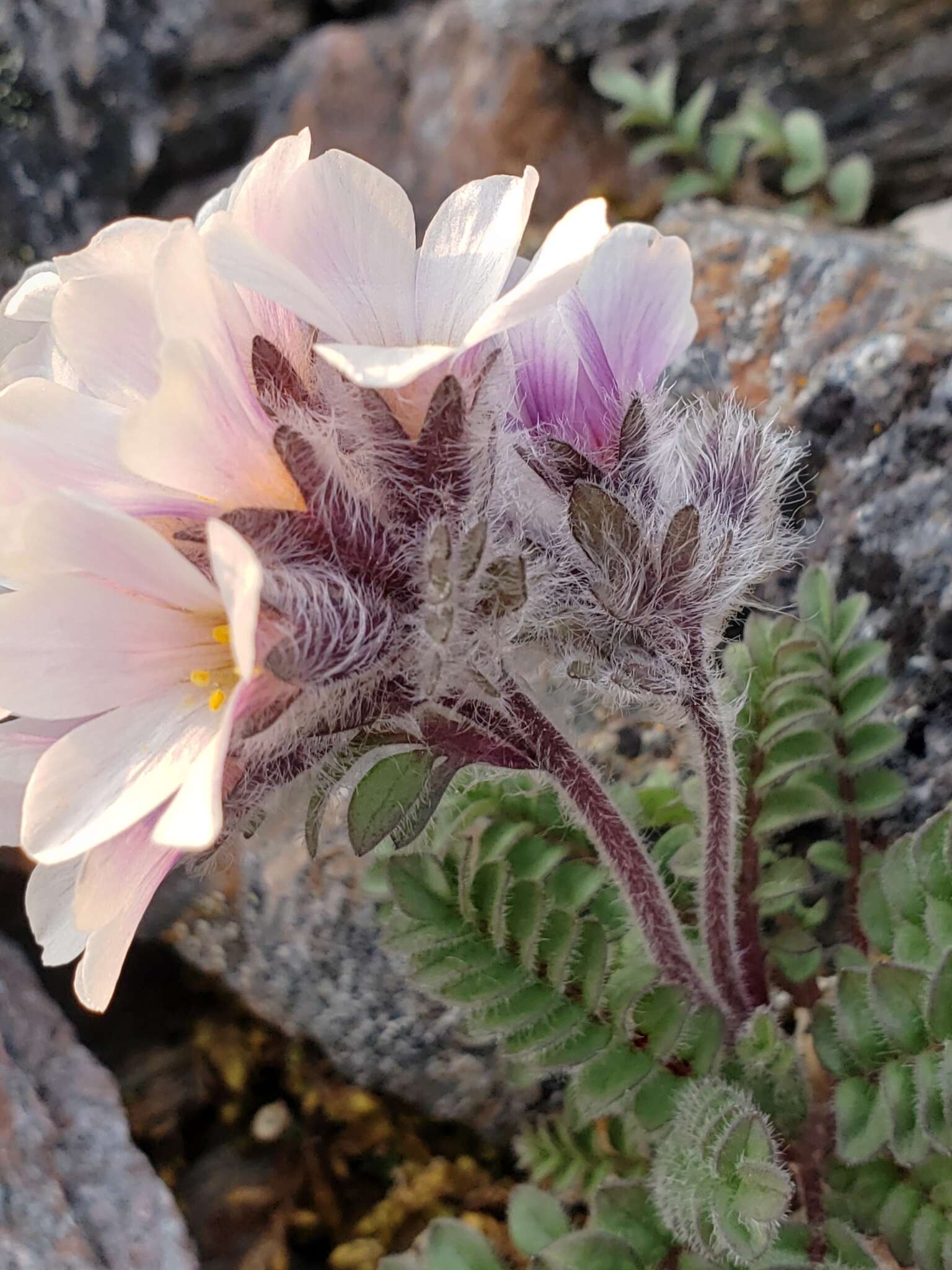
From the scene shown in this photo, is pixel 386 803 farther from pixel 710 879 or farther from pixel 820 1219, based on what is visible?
pixel 820 1219

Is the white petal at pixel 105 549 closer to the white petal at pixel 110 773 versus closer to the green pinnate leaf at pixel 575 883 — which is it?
the white petal at pixel 110 773

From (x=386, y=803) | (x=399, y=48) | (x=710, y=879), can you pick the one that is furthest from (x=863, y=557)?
(x=399, y=48)

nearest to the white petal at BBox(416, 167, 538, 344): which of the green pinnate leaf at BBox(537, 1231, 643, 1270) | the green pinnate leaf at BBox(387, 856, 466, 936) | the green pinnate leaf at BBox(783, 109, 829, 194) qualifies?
the green pinnate leaf at BBox(387, 856, 466, 936)

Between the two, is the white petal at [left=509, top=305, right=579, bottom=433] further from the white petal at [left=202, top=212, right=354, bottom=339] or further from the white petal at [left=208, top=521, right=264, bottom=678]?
the white petal at [left=208, top=521, right=264, bottom=678]

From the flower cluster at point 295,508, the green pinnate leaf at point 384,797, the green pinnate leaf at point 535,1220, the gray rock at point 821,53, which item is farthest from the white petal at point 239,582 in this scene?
the gray rock at point 821,53

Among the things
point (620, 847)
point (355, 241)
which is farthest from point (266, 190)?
point (620, 847)

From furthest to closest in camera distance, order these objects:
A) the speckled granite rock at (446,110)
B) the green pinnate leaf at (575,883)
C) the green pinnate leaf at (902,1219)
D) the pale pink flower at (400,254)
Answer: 1. the speckled granite rock at (446,110)
2. the green pinnate leaf at (575,883)
3. the green pinnate leaf at (902,1219)
4. the pale pink flower at (400,254)
